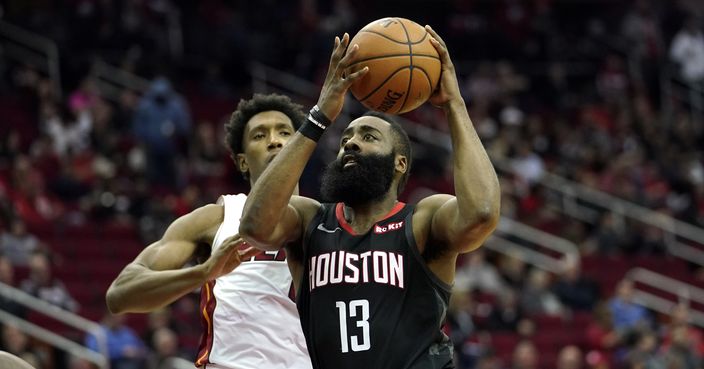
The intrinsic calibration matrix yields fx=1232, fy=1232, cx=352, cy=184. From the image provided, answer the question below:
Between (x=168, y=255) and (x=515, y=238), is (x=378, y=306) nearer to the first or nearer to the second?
(x=168, y=255)

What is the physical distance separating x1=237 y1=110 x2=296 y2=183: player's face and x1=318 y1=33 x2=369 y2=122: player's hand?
1.33 meters

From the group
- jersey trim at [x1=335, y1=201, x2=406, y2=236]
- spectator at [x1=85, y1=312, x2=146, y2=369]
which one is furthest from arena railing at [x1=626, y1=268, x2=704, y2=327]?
jersey trim at [x1=335, y1=201, x2=406, y2=236]

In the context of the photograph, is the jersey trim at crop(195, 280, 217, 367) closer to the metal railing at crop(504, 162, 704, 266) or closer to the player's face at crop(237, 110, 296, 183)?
the player's face at crop(237, 110, 296, 183)

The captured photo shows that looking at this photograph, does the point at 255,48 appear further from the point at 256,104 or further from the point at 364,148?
the point at 364,148

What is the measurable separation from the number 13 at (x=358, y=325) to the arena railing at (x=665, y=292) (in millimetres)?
12528

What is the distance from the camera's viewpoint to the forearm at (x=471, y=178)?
4836mm

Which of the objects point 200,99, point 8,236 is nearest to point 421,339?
point 8,236

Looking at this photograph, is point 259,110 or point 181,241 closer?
point 181,241

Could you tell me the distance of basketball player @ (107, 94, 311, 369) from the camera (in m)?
5.82

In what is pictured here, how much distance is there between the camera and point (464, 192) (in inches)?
191

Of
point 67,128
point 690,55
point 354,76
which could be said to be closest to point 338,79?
point 354,76

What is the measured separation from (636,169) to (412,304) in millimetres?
15728

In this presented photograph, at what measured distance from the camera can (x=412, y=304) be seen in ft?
16.5

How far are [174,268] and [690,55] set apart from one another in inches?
759
